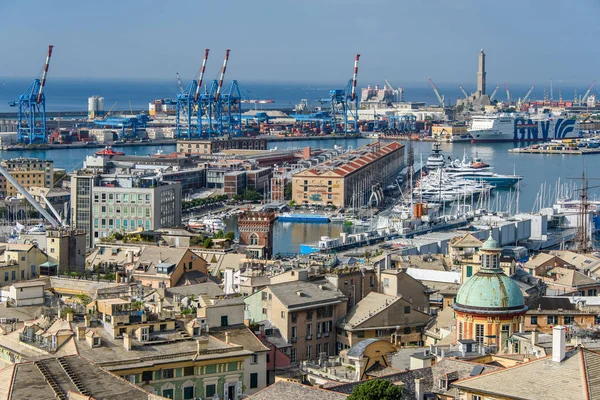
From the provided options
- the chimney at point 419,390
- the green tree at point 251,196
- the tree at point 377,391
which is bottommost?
the green tree at point 251,196

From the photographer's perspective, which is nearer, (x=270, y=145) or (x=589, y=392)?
(x=589, y=392)

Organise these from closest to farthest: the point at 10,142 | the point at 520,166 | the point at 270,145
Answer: the point at 520,166
the point at 10,142
the point at 270,145

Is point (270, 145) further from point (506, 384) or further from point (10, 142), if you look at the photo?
point (506, 384)

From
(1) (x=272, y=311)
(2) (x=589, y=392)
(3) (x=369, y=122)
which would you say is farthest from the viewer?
(3) (x=369, y=122)

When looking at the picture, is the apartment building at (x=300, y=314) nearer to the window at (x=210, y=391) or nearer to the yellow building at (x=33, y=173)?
the window at (x=210, y=391)

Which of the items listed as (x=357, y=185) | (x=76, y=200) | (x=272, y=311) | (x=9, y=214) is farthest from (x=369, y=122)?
(x=272, y=311)

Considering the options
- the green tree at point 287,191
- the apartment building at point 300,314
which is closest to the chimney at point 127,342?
the apartment building at point 300,314
